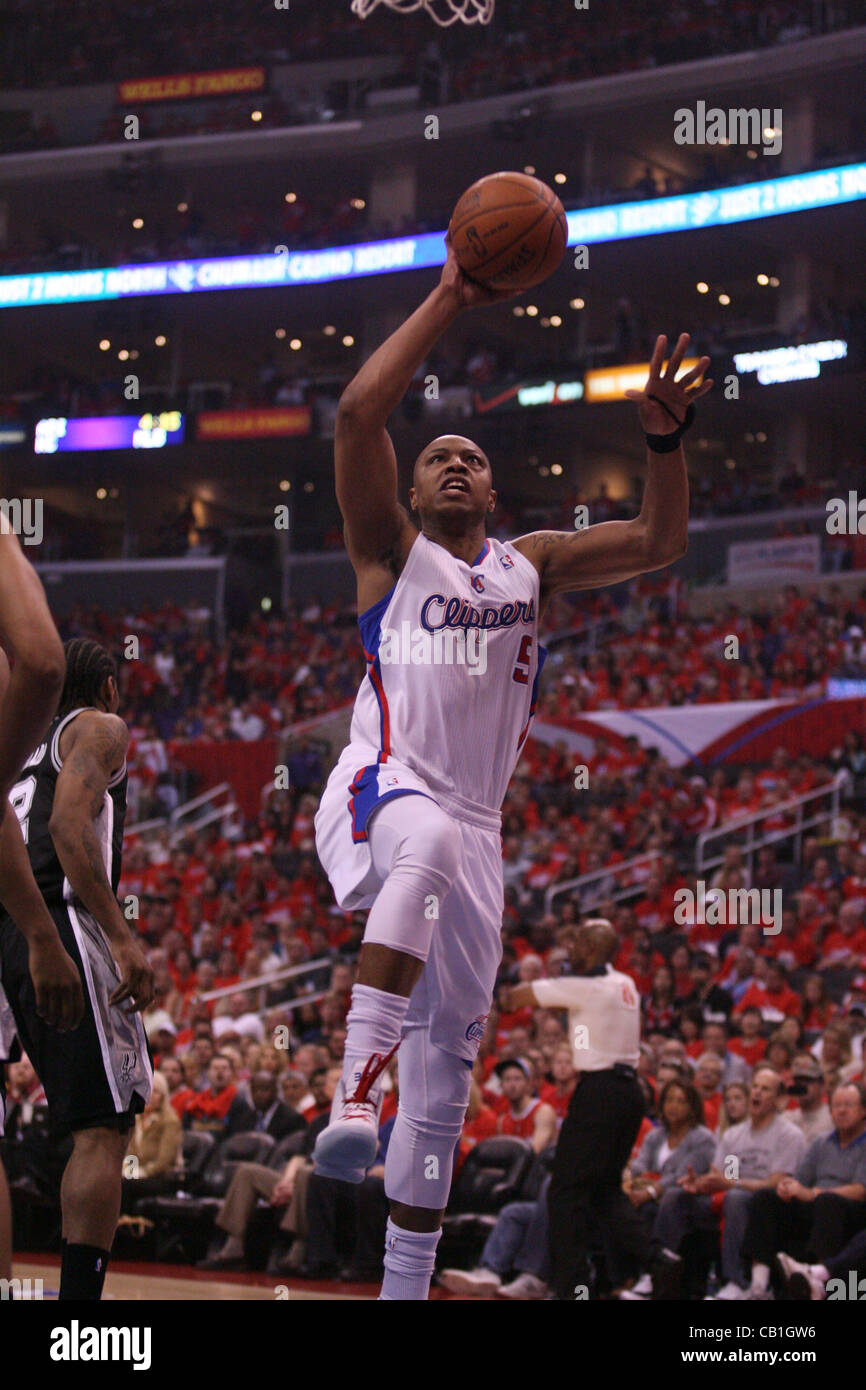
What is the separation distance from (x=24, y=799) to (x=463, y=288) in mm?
1917

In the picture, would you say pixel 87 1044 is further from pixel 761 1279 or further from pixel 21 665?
pixel 761 1279

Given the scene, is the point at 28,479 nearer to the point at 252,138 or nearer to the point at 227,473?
the point at 227,473

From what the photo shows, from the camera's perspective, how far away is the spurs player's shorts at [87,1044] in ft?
13.6

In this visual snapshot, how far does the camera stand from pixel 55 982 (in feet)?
11.5

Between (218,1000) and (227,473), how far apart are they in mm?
20149

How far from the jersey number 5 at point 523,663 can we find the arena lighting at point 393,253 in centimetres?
2072

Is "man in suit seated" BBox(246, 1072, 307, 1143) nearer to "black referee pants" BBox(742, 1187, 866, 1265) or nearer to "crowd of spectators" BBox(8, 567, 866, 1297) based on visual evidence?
"crowd of spectators" BBox(8, 567, 866, 1297)

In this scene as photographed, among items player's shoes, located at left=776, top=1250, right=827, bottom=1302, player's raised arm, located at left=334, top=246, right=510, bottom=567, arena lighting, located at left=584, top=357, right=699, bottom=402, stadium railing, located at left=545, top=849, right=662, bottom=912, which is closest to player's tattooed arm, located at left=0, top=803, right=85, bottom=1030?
player's raised arm, located at left=334, top=246, right=510, bottom=567

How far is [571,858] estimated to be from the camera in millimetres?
14547

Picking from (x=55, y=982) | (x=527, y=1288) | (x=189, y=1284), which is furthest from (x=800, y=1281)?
(x=55, y=982)

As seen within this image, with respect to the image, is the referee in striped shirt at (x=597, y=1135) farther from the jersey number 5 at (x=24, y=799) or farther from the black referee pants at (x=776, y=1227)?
the jersey number 5 at (x=24, y=799)

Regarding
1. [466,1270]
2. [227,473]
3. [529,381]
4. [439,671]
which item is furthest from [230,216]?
[439,671]

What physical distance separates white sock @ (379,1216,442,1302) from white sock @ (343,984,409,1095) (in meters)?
0.54

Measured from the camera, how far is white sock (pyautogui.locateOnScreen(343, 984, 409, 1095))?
12.2 ft
